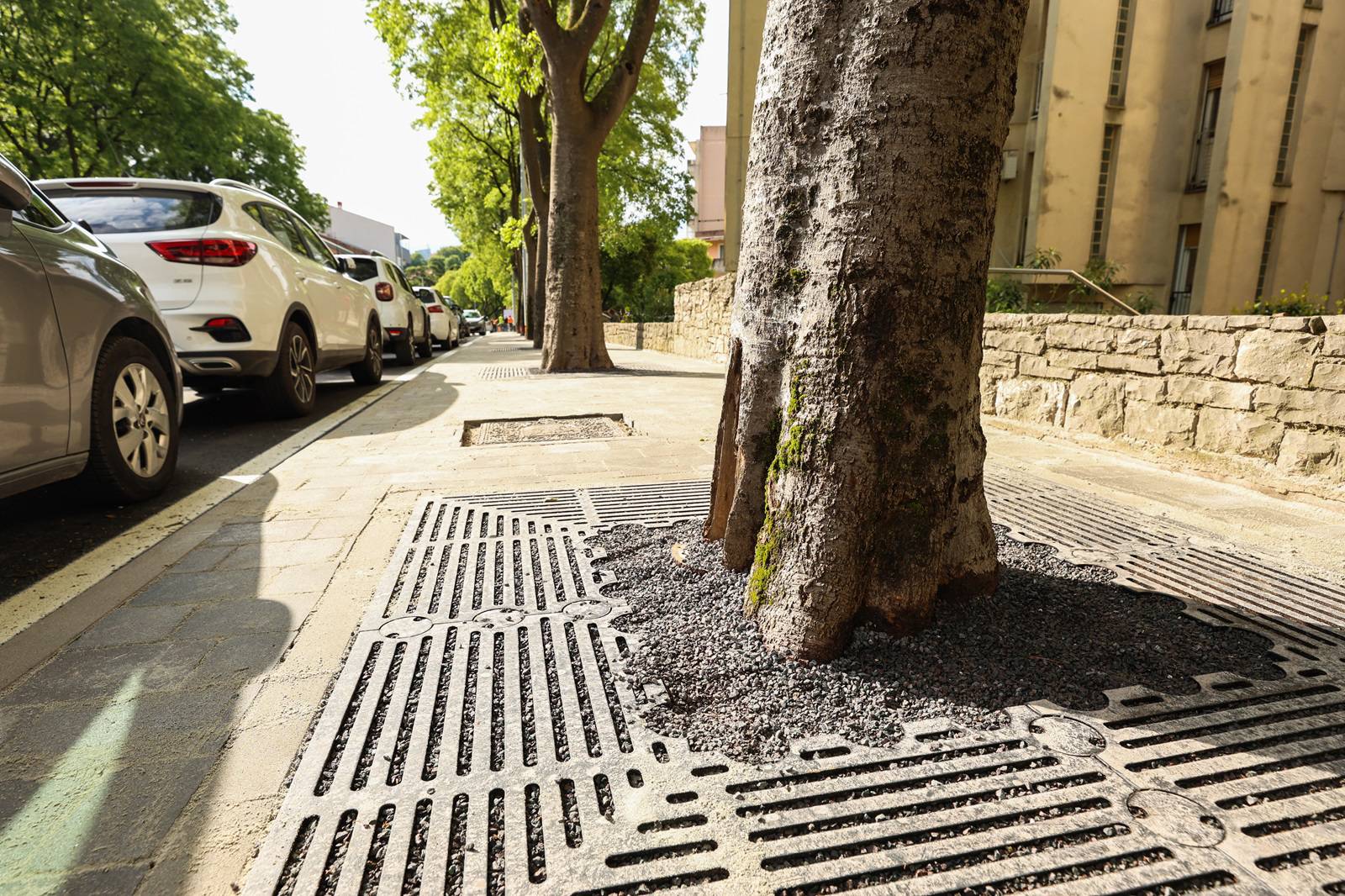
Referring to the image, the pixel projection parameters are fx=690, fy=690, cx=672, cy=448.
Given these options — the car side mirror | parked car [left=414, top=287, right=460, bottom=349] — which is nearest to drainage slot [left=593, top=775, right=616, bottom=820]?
the car side mirror

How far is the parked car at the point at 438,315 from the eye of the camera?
64.4ft

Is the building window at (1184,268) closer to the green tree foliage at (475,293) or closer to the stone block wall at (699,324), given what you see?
the stone block wall at (699,324)

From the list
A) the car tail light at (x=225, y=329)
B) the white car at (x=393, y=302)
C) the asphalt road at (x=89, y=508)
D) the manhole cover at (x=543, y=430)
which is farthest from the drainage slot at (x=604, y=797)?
the white car at (x=393, y=302)

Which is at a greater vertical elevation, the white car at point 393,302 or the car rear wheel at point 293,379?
the white car at point 393,302

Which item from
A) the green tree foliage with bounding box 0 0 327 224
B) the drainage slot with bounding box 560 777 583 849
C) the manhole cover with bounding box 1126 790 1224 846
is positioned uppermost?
the green tree foliage with bounding box 0 0 327 224

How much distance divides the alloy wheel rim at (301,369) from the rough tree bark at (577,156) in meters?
4.73

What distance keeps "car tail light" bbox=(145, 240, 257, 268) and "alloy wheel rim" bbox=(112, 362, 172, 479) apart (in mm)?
2134

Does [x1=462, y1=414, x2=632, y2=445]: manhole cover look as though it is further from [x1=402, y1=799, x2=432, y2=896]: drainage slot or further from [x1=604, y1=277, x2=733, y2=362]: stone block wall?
[x1=604, y1=277, x2=733, y2=362]: stone block wall

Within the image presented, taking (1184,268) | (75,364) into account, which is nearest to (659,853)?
(75,364)

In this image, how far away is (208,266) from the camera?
5.52m

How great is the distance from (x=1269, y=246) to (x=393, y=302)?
16.6 m

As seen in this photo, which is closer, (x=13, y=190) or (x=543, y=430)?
(x=13, y=190)

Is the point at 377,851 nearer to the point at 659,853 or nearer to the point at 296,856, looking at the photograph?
the point at 296,856

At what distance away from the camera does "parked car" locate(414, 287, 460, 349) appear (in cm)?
1963
